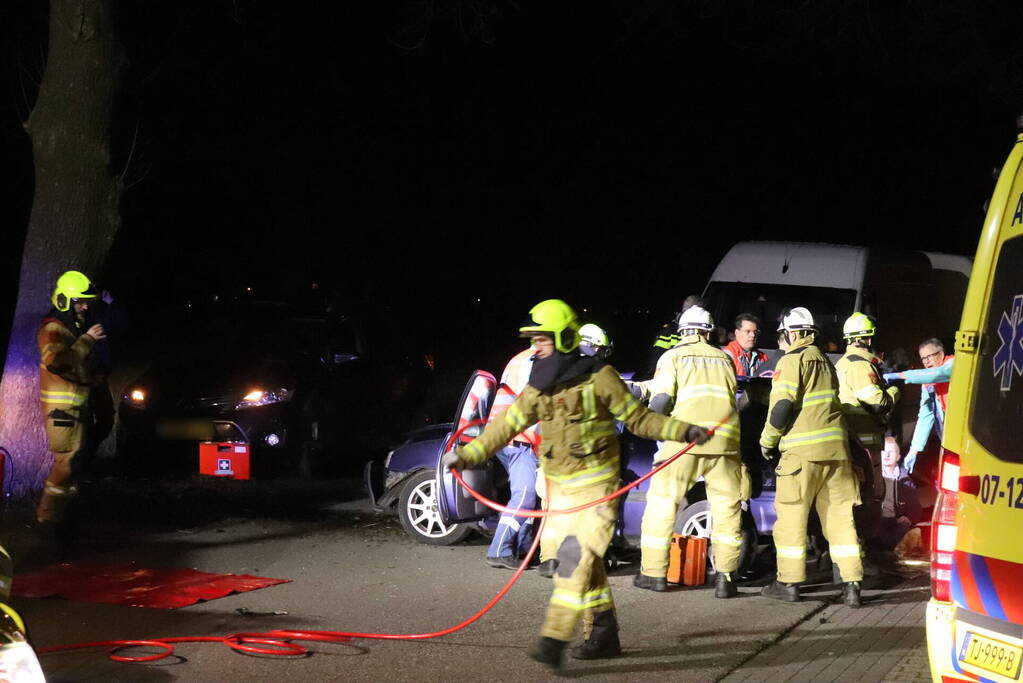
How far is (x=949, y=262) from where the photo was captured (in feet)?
60.0

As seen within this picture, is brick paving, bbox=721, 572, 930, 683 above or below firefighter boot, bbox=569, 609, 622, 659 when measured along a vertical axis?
below

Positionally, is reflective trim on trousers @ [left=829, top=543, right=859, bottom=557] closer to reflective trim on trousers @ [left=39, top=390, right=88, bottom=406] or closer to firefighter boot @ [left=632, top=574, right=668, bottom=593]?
firefighter boot @ [left=632, top=574, right=668, bottom=593]

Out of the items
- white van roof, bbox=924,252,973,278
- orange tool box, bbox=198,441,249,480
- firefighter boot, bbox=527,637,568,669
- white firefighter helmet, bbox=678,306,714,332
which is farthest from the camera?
white van roof, bbox=924,252,973,278

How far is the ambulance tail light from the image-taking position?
4.81 metres

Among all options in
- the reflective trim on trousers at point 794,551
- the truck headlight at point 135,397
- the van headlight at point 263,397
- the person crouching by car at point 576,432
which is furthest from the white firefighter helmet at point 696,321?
the truck headlight at point 135,397

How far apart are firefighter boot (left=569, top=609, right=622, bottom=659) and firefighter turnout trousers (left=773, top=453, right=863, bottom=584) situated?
195 cm

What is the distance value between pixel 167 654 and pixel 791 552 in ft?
13.1

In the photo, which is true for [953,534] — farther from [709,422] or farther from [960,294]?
[960,294]

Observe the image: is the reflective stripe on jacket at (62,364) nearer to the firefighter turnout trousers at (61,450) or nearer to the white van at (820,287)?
the firefighter turnout trousers at (61,450)

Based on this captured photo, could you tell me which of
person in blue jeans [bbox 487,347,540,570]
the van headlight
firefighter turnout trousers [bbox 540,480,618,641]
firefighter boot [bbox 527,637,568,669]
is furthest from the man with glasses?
the van headlight

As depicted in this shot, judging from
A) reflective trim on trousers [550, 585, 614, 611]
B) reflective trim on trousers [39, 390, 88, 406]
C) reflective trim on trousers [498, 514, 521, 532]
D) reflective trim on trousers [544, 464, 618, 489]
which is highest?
reflective trim on trousers [39, 390, 88, 406]

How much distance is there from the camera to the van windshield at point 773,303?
1520cm

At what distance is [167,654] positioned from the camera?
688 centimetres

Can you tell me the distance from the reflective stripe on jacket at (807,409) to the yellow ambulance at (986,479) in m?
3.60
